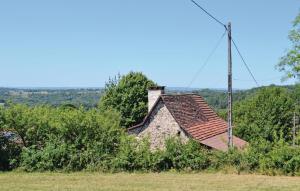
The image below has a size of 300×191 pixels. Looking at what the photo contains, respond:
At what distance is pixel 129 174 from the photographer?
604 inches

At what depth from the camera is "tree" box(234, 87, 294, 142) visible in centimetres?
4459

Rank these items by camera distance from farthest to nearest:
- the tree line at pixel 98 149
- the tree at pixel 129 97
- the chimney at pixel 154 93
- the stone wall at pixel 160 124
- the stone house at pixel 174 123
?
the tree at pixel 129 97 → the chimney at pixel 154 93 → the stone wall at pixel 160 124 → the stone house at pixel 174 123 → the tree line at pixel 98 149

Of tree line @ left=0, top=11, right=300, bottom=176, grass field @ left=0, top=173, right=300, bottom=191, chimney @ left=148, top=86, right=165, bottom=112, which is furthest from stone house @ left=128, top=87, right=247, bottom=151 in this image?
grass field @ left=0, top=173, right=300, bottom=191

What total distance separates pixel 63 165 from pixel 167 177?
4663 mm

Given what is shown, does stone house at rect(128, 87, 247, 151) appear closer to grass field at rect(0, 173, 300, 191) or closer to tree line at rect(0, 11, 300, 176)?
tree line at rect(0, 11, 300, 176)

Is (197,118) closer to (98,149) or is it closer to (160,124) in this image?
(160,124)

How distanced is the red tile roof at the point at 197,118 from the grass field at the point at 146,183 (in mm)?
11947

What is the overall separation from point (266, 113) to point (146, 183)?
36.4m

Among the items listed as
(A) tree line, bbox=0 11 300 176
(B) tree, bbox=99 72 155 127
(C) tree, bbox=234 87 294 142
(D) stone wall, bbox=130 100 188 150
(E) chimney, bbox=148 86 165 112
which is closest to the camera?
(A) tree line, bbox=0 11 300 176

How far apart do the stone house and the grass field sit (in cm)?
1268

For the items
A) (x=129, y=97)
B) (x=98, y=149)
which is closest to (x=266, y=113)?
(x=129, y=97)

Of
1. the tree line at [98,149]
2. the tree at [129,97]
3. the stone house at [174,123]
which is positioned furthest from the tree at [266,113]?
the tree line at [98,149]

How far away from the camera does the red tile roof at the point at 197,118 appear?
2773 centimetres

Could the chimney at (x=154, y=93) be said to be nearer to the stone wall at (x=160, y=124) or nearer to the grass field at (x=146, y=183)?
the stone wall at (x=160, y=124)
